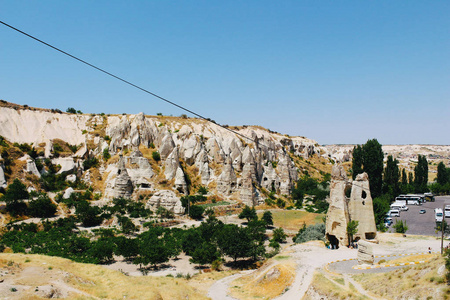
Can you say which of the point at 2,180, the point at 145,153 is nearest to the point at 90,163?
the point at 145,153

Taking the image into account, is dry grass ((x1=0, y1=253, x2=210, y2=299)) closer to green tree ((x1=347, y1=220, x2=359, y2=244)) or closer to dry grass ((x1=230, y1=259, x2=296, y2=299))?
dry grass ((x1=230, y1=259, x2=296, y2=299))

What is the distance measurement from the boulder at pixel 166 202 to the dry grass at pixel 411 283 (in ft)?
107

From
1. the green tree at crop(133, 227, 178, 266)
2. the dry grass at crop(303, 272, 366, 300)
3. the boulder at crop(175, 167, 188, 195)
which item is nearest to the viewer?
the dry grass at crop(303, 272, 366, 300)

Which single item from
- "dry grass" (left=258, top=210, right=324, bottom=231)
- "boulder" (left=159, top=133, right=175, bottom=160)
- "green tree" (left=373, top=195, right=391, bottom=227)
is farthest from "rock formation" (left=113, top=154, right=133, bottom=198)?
"green tree" (left=373, top=195, right=391, bottom=227)

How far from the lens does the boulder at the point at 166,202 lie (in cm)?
4612

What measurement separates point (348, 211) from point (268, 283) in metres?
10.7

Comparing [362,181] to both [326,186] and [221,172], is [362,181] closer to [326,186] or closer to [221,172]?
[221,172]

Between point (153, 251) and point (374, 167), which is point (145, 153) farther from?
point (374, 167)

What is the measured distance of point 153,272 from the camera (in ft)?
86.5

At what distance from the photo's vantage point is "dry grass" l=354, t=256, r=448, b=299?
516 inches

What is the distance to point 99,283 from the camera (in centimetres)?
1584

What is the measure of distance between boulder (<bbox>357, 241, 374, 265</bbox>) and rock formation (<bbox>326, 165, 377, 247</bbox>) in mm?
4670

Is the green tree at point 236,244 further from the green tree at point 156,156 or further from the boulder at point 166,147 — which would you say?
the boulder at point 166,147

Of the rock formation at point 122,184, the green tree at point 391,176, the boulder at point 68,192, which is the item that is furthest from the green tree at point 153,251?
the green tree at point 391,176
